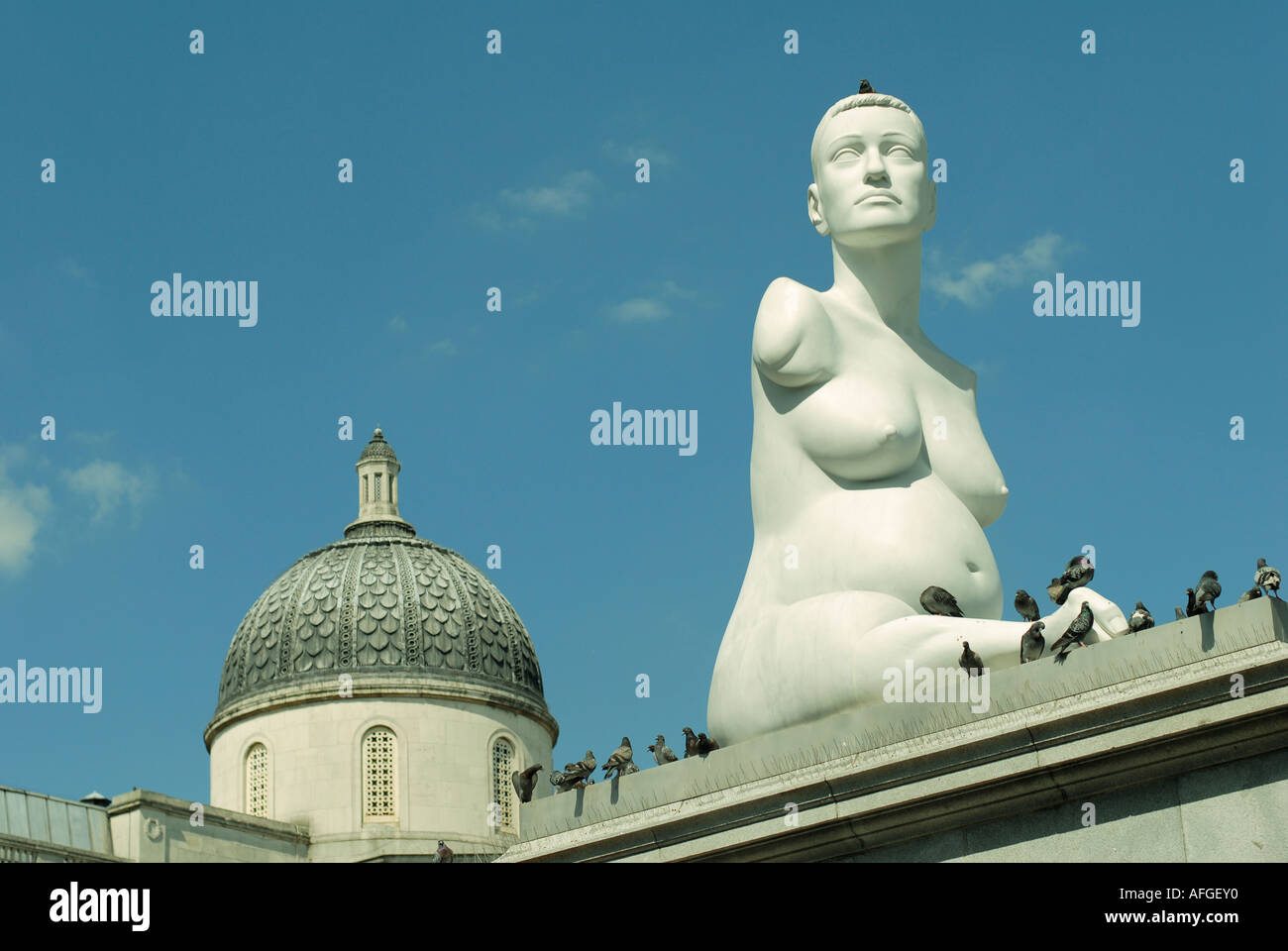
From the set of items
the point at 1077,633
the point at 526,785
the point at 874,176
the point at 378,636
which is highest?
the point at 378,636

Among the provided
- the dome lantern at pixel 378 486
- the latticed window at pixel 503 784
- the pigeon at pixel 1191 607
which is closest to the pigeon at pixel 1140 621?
the pigeon at pixel 1191 607

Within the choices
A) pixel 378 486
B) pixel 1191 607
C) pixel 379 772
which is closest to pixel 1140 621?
pixel 1191 607

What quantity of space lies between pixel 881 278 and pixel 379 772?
37443 mm

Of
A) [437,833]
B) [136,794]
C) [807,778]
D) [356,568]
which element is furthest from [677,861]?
[356,568]

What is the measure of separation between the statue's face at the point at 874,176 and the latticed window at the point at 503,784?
37.2 meters

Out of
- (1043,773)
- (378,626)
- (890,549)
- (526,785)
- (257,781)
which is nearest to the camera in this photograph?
(1043,773)

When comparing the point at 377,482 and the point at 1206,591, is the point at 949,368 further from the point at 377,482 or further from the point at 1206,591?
the point at 377,482

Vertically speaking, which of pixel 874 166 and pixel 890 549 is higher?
pixel 874 166

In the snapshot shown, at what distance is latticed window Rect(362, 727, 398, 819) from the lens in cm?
5459

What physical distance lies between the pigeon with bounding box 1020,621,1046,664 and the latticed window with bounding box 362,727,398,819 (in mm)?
40165

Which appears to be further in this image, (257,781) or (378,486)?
(378,486)

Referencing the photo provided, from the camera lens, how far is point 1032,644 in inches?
622

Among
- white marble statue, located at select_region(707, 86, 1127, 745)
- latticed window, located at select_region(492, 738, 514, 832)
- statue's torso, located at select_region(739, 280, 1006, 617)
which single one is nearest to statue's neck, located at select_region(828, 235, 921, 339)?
white marble statue, located at select_region(707, 86, 1127, 745)
